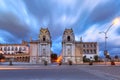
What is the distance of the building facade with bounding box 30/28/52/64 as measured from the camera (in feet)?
400

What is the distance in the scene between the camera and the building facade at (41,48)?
12181cm

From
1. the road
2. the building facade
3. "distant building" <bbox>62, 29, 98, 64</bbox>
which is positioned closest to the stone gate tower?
"distant building" <bbox>62, 29, 98, 64</bbox>

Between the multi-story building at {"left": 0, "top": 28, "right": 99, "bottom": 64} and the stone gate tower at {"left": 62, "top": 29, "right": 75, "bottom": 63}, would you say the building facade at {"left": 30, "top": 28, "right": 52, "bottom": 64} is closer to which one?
the multi-story building at {"left": 0, "top": 28, "right": 99, "bottom": 64}

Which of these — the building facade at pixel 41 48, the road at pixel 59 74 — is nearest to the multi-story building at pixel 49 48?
the building facade at pixel 41 48

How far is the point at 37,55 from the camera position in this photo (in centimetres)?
12200

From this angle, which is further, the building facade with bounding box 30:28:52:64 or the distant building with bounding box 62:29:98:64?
the building facade with bounding box 30:28:52:64

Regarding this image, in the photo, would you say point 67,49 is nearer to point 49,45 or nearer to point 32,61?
point 49,45

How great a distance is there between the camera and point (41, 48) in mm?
123312

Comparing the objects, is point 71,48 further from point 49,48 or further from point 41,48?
point 41,48

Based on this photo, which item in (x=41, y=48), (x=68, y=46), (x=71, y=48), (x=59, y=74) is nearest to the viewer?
Answer: (x=59, y=74)

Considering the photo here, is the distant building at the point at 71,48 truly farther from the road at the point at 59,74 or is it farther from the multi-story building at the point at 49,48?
the road at the point at 59,74

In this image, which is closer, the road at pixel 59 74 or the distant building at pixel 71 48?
the road at pixel 59 74

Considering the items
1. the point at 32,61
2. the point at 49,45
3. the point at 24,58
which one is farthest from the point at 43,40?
the point at 24,58

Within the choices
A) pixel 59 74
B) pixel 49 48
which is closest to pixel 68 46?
pixel 49 48
